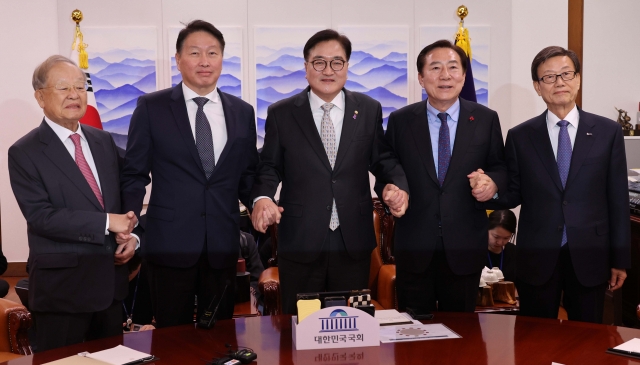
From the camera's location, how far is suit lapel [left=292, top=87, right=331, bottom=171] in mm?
2590

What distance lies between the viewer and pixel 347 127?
2629mm

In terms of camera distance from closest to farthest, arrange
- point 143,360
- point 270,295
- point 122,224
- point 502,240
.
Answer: point 143,360 → point 122,224 → point 270,295 → point 502,240

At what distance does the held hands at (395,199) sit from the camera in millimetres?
2453

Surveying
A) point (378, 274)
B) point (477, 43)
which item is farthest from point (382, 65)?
point (378, 274)

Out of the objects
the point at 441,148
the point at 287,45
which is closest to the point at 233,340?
the point at 441,148

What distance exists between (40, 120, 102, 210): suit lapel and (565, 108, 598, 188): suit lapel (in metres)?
1.98

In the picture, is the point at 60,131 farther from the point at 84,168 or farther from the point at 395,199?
the point at 395,199

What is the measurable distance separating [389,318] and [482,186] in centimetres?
75

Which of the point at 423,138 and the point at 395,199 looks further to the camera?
the point at 423,138

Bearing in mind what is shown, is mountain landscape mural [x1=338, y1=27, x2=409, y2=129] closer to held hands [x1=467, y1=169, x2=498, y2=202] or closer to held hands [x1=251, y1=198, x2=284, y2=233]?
held hands [x1=467, y1=169, x2=498, y2=202]

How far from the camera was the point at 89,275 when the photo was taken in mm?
2326

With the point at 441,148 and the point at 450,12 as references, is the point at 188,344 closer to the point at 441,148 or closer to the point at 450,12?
the point at 441,148

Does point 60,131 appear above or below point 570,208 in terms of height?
above

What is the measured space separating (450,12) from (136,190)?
421 centimetres
